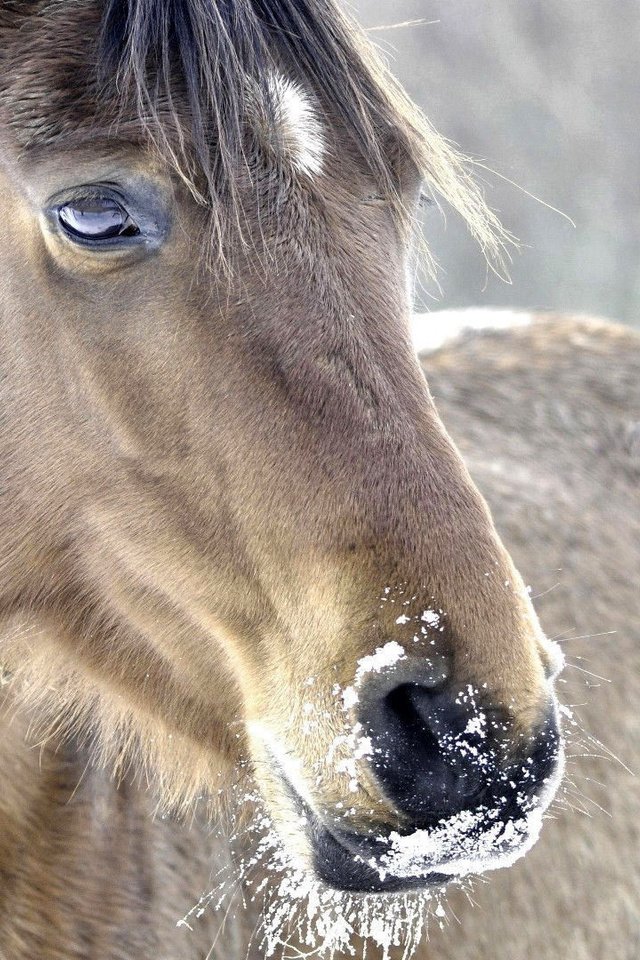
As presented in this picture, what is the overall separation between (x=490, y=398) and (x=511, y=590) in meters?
1.98

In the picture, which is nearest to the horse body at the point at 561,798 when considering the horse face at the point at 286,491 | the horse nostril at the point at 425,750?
the horse face at the point at 286,491

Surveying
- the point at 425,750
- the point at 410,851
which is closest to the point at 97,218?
the point at 425,750

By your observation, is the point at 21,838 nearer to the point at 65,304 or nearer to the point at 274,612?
the point at 274,612

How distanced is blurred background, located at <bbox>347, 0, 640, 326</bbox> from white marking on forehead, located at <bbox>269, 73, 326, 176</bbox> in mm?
15229

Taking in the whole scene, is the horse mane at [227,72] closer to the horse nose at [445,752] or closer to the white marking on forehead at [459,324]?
→ the horse nose at [445,752]

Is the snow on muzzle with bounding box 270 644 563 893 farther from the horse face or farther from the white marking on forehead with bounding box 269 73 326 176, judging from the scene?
the white marking on forehead with bounding box 269 73 326 176

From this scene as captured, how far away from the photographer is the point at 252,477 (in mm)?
1703

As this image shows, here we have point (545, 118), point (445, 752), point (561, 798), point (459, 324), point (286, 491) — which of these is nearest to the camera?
point (445, 752)

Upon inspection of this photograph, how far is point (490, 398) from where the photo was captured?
3.51 metres

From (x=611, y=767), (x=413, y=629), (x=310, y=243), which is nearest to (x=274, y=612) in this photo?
(x=413, y=629)

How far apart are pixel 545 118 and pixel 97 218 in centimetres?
1828

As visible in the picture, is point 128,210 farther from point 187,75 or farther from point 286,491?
point 286,491

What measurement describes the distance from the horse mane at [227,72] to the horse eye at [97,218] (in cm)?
13

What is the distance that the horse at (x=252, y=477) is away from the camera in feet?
5.09
